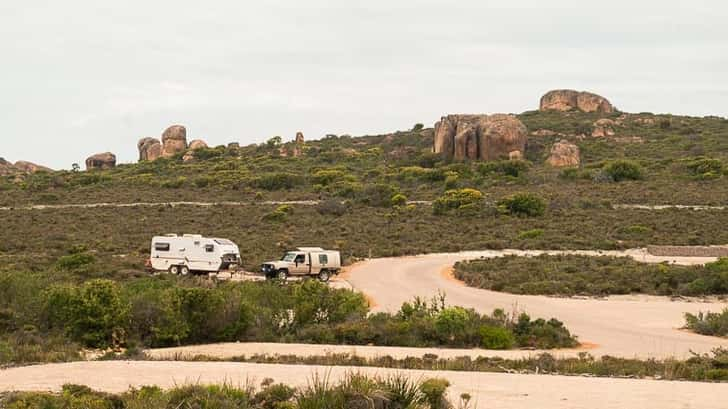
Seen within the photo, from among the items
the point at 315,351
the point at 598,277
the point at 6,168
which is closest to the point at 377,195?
the point at 598,277

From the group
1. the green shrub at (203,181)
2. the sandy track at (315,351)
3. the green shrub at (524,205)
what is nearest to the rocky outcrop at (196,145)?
the green shrub at (203,181)

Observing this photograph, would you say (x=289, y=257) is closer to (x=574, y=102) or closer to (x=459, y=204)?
(x=459, y=204)

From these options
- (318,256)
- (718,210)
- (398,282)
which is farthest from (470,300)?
(718,210)

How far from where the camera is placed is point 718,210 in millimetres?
53094

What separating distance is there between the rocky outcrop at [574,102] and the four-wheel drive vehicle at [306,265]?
3591 inches

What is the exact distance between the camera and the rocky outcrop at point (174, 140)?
11412cm

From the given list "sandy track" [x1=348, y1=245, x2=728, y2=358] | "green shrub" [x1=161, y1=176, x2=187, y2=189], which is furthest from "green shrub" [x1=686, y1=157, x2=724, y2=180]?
"green shrub" [x1=161, y1=176, x2=187, y2=189]

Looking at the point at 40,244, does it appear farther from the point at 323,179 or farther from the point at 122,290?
the point at 323,179

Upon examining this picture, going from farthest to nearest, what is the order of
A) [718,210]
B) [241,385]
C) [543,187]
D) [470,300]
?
[543,187] < [718,210] < [470,300] < [241,385]

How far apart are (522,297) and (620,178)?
47.5 metres

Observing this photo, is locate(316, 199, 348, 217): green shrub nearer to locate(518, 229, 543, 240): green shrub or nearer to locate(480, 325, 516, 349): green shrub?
locate(518, 229, 543, 240): green shrub

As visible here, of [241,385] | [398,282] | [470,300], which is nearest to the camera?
[241,385]

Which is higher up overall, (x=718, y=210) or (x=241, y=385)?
(x=718, y=210)

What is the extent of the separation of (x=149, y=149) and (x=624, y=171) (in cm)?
7080
